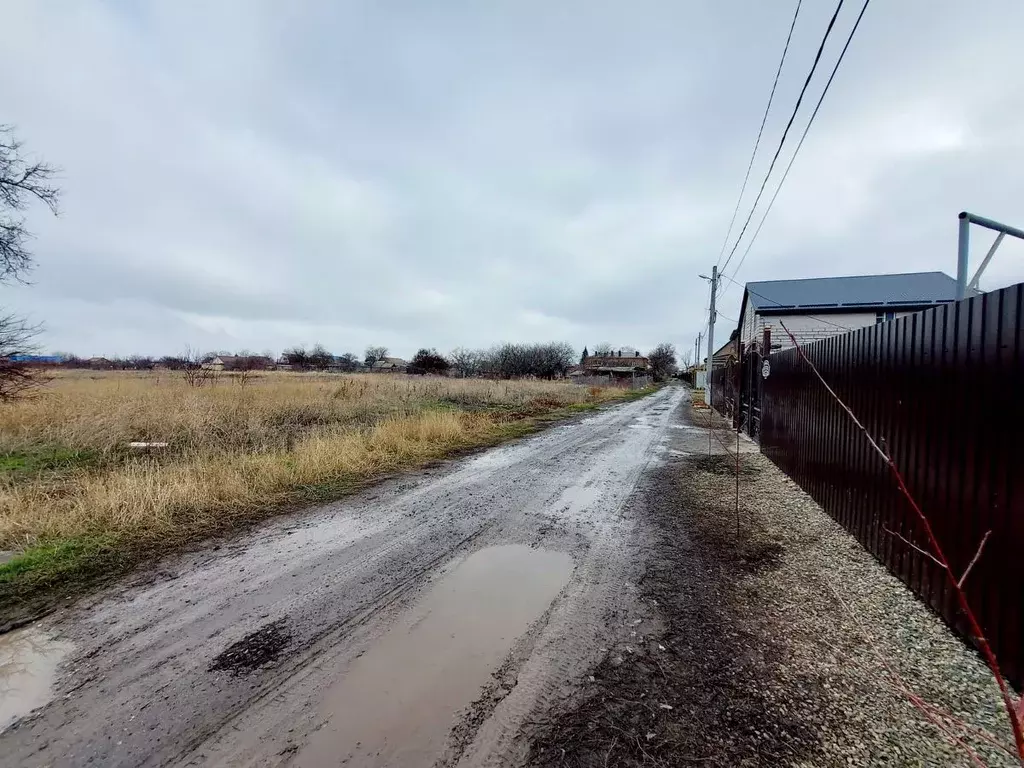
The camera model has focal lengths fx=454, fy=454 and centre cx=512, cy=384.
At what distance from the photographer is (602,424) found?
15.0 m

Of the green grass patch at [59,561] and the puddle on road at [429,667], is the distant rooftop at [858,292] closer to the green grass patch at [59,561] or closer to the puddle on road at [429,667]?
the puddle on road at [429,667]

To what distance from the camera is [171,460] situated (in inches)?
277

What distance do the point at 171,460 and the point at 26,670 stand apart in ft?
17.2

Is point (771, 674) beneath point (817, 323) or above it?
beneath

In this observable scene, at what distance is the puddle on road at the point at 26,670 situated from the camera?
7.36ft

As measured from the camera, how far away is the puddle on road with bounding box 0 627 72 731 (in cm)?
224

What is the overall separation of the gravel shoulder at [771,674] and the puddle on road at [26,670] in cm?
252

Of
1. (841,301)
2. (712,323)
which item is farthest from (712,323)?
(841,301)

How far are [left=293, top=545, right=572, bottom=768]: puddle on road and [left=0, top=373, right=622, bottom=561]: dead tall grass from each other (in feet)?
9.73

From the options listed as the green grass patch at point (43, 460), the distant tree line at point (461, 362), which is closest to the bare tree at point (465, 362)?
the distant tree line at point (461, 362)

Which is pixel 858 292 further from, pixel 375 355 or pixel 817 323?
pixel 375 355

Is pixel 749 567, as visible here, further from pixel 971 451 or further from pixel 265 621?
pixel 265 621

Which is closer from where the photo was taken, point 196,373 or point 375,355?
point 196,373

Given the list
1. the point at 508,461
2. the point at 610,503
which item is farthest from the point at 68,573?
the point at 508,461
